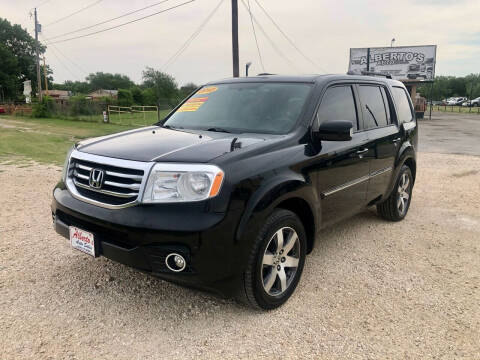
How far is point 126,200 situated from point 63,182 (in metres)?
0.89

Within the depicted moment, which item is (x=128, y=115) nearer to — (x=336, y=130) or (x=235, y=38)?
(x=235, y=38)

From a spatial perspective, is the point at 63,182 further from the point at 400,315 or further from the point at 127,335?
the point at 400,315

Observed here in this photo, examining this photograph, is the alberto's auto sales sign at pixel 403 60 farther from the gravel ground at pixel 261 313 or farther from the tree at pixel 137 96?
the gravel ground at pixel 261 313

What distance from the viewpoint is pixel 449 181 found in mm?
7621

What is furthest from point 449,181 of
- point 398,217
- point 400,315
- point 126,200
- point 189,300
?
point 126,200

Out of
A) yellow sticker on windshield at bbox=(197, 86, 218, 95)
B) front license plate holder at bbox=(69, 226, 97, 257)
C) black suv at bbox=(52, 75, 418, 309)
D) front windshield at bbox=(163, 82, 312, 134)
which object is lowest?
front license plate holder at bbox=(69, 226, 97, 257)

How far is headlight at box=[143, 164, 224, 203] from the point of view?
2475mm

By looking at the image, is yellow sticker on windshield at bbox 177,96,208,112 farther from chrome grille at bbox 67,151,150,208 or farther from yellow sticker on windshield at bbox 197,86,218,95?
chrome grille at bbox 67,151,150,208

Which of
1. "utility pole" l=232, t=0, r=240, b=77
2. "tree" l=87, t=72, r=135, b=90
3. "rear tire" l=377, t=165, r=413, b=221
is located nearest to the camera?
"rear tire" l=377, t=165, r=413, b=221

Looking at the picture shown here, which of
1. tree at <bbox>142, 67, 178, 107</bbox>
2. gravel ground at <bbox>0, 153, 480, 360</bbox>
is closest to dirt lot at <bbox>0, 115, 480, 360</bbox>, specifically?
gravel ground at <bbox>0, 153, 480, 360</bbox>

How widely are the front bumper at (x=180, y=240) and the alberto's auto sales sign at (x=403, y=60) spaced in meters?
32.7

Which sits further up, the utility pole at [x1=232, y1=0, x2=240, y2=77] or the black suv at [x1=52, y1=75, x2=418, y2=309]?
the utility pole at [x1=232, y1=0, x2=240, y2=77]

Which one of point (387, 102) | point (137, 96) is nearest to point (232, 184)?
point (387, 102)

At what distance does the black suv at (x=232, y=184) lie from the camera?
2473 mm
